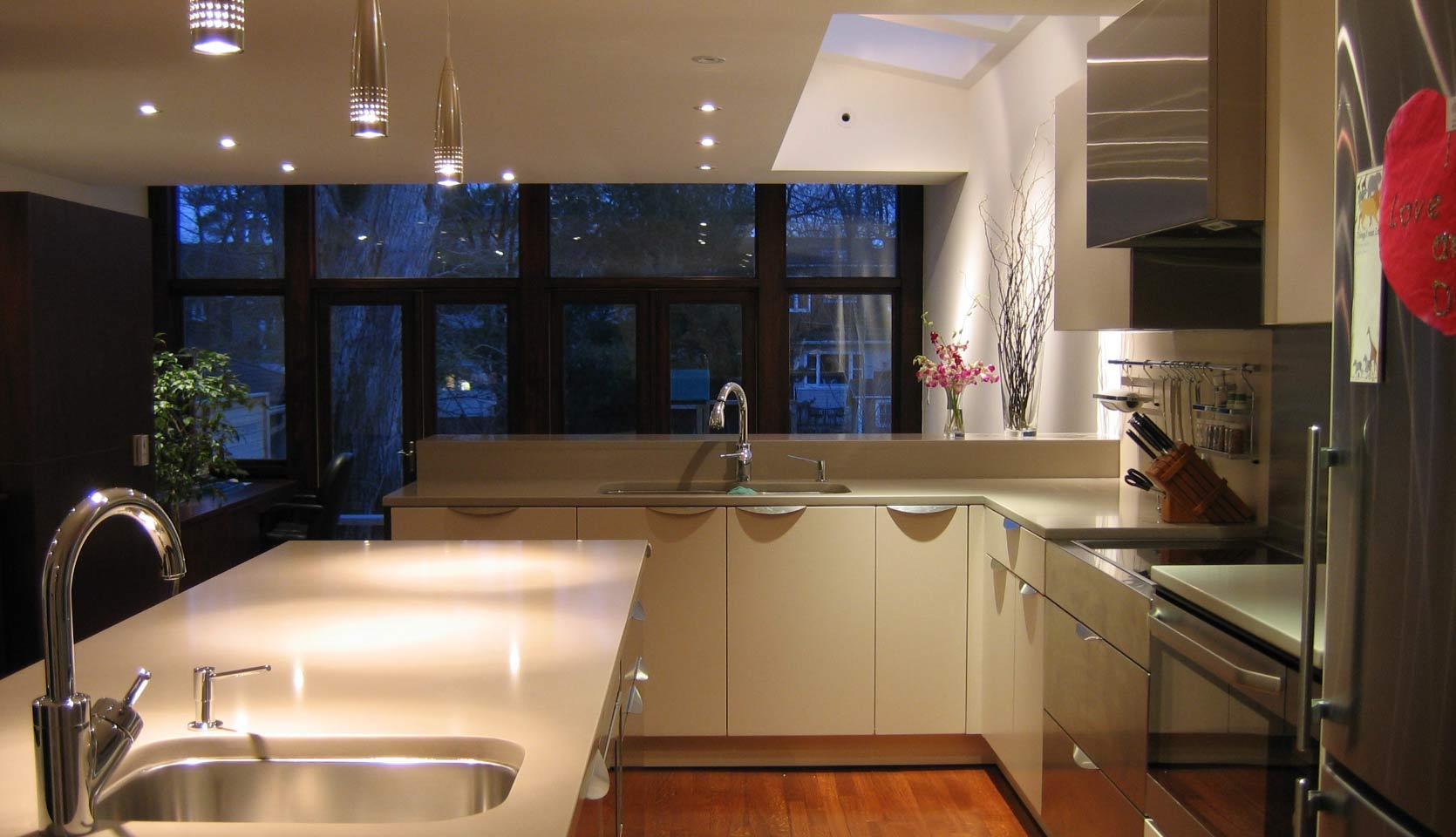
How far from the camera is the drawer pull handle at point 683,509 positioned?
3.80 m

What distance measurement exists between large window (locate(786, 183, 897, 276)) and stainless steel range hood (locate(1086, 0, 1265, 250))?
5483mm

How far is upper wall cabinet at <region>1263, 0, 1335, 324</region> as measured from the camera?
7.68 feet

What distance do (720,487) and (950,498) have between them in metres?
0.85

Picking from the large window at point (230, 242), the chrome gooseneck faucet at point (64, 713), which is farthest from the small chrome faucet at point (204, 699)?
the large window at point (230, 242)

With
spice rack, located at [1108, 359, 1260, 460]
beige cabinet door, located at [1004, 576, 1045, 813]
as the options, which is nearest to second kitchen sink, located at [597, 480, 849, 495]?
beige cabinet door, located at [1004, 576, 1045, 813]

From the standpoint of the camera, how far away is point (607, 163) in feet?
22.8

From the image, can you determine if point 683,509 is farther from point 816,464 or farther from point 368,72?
point 368,72

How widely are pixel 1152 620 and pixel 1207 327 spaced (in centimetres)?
112

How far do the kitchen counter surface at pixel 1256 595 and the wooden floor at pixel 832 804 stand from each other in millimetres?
1345

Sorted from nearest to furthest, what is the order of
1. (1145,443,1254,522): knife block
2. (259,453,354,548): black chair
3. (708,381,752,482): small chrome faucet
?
(1145,443,1254,522): knife block, (708,381,752,482): small chrome faucet, (259,453,354,548): black chair

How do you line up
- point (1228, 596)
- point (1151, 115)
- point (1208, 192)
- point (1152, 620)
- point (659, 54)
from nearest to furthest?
point (1228, 596) → point (1152, 620) → point (1208, 192) → point (1151, 115) → point (659, 54)

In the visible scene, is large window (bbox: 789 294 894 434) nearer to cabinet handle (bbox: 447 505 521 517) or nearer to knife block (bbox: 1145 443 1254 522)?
cabinet handle (bbox: 447 505 521 517)

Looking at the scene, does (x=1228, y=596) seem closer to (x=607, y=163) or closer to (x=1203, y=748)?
(x=1203, y=748)

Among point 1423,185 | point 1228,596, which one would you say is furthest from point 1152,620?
point 1423,185
